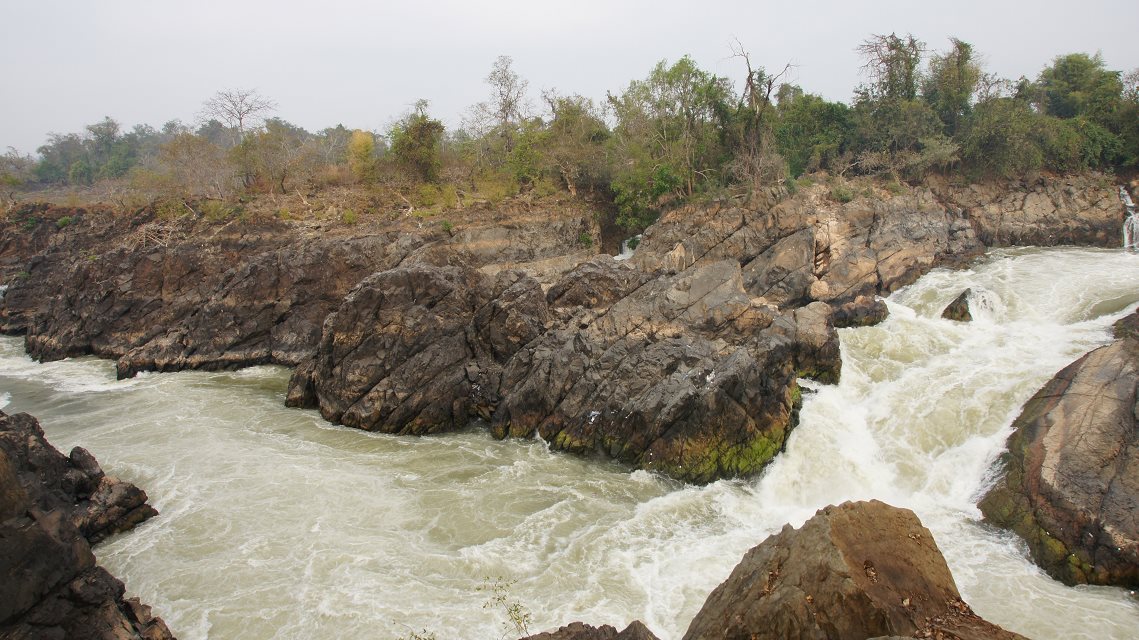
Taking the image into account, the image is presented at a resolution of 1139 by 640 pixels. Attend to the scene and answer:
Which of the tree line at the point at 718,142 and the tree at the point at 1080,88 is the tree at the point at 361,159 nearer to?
the tree line at the point at 718,142

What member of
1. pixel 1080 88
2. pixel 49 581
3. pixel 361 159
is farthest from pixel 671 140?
pixel 49 581

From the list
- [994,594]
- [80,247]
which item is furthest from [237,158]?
[994,594]

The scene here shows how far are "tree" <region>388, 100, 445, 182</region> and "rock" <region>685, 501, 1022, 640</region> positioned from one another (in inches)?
1337

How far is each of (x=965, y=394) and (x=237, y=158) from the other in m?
39.1

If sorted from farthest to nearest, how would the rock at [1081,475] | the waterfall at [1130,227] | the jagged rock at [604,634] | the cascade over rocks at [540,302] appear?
1. the waterfall at [1130,227]
2. the cascade over rocks at [540,302]
3. the rock at [1081,475]
4. the jagged rock at [604,634]

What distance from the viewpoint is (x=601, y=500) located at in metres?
14.6

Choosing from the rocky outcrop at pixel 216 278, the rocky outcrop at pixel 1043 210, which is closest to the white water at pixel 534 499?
the rocky outcrop at pixel 216 278

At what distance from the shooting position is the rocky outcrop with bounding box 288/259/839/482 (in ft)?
52.8

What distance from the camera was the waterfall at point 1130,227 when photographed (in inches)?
1073

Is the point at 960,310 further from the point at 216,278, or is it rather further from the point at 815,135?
the point at 216,278

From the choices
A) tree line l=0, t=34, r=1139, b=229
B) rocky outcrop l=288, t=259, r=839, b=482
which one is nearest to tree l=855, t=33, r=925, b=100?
tree line l=0, t=34, r=1139, b=229

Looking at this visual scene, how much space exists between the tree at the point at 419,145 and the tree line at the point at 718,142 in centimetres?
9

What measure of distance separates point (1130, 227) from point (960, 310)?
1398cm

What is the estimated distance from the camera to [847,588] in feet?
21.7
